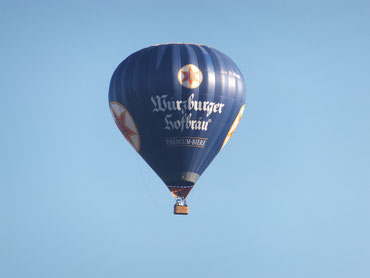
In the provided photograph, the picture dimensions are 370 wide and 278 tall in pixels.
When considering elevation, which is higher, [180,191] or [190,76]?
[190,76]

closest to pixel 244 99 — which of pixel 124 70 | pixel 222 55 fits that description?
pixel 222 55

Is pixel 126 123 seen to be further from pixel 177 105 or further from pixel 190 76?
pixel 190 76

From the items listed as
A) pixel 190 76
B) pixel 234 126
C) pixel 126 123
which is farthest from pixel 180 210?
pixel 190 76

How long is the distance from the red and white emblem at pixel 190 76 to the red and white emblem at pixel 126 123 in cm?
A: 360

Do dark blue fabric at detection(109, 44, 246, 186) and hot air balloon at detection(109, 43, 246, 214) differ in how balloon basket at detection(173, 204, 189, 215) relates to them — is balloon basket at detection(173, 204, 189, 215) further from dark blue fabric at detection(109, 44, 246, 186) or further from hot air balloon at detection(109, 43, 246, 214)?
dark blue fabric at detection(109, 44, 246, 186)

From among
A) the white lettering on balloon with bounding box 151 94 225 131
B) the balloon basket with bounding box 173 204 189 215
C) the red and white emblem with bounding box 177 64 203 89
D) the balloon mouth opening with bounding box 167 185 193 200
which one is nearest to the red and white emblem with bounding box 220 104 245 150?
the white lettering on balloon with bounding box 151 94 225 131

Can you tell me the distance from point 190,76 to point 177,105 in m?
1.67

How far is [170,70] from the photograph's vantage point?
6084cm

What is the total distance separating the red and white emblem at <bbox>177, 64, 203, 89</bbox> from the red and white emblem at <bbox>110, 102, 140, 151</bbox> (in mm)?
3603

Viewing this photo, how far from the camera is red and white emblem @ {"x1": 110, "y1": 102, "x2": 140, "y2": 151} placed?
62.2 metres

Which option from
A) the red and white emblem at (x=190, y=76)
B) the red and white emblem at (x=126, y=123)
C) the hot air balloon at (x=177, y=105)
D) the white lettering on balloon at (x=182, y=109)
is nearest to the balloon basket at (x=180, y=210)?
the hot air balloon at (x=177, y=105)

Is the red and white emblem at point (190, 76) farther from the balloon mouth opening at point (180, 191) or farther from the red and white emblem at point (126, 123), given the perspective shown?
the balloon mouth opening at point (180, 191)

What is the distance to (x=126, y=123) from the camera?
205 feet

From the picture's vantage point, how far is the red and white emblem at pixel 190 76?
199 feet
